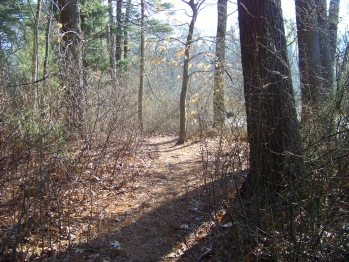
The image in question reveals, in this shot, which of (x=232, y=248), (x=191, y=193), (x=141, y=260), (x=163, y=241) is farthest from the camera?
(x=191, y=193)

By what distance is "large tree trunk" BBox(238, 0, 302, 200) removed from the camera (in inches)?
169

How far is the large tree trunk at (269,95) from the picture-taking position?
14.1 ft

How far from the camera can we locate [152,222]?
5.14m

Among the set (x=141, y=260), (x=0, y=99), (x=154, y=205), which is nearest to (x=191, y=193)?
(x=154, y=205)

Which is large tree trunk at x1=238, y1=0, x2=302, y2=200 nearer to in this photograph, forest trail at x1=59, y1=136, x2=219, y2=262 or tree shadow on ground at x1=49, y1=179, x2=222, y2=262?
tree shadow on ground at x1=49, y1=179, x2=222, y2=262

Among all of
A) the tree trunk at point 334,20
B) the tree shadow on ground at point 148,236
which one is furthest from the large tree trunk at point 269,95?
the tree trunk at point 334,20

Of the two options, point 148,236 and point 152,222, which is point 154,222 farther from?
point 148,236

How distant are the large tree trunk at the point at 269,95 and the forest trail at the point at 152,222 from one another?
1.07 metres

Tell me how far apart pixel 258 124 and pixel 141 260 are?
224cm

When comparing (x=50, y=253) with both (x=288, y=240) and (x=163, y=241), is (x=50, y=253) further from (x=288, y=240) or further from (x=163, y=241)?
(x=288, y=240)

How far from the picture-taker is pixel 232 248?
152 inches

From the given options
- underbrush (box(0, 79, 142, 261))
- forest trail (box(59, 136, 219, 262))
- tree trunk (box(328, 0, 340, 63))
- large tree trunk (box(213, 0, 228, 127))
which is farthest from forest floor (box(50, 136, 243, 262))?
tree trunk (box(328, 0, 340, 63))

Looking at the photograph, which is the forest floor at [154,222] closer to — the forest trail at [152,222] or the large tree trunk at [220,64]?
the forest trail at [152,222]

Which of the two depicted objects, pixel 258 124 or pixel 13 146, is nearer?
pixel 258 124
